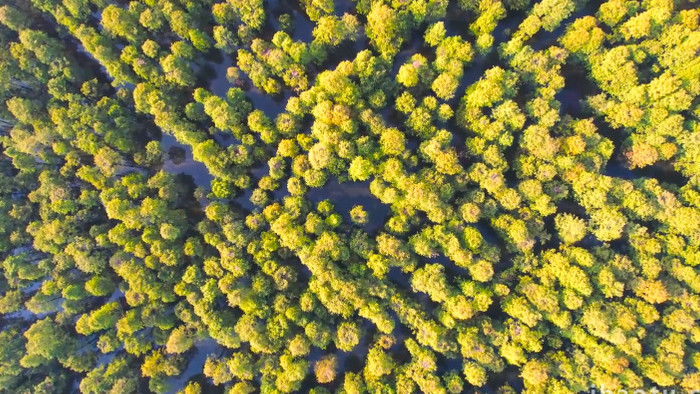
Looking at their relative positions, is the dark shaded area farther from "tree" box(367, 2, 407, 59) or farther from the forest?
"tree" box(367, 2, 407, 59)

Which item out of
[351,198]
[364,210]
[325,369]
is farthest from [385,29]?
[325,369]

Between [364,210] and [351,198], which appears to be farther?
[351,198]

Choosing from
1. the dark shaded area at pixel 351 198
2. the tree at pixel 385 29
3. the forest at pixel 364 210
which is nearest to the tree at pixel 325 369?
the forest at pixel 364 210

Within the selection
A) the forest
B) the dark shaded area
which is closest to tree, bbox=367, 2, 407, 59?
the forest

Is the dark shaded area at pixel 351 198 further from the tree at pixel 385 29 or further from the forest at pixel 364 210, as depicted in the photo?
the tree at pixel 385 29

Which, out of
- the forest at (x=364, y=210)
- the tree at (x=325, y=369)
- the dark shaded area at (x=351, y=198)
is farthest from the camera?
the dark shaded area at (x=351, y=198)

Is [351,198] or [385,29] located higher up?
[385,29]

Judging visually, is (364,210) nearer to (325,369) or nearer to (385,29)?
(325,369)

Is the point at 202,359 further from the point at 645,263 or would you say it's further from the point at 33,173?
the point at 645,263

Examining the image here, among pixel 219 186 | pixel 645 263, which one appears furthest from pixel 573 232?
pixel 219 186
